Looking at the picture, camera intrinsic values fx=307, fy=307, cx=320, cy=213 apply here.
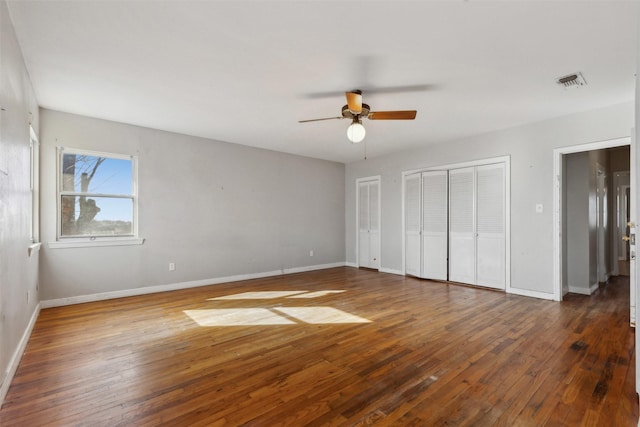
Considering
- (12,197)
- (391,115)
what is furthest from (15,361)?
(391,115)

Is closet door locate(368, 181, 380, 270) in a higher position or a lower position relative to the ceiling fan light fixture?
lower

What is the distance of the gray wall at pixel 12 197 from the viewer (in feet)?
6.66

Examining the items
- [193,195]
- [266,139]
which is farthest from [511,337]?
[193,195]

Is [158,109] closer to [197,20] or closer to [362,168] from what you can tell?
[197,20]

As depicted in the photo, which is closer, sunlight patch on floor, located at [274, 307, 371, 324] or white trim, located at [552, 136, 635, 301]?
A: sunlight patch on floor, located at [274, 307, 371, 324]

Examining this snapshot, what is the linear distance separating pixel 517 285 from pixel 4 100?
6.08m

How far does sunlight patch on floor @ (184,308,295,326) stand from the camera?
342cm

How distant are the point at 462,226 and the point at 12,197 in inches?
226

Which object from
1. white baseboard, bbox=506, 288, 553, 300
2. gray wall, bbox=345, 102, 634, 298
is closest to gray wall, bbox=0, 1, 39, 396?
gray wall, bbox=345, 102, 634, 298

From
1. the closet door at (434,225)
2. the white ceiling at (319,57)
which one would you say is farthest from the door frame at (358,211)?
the white ceiling at (319,57)

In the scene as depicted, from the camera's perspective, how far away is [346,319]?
354cm

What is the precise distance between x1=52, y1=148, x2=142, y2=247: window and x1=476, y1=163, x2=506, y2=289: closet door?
549 centimetres

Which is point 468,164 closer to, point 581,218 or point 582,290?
point 581,218

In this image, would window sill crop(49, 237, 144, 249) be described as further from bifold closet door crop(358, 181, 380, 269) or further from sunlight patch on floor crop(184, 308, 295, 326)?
bifold closet door crop(358, 181, 380, 269)
